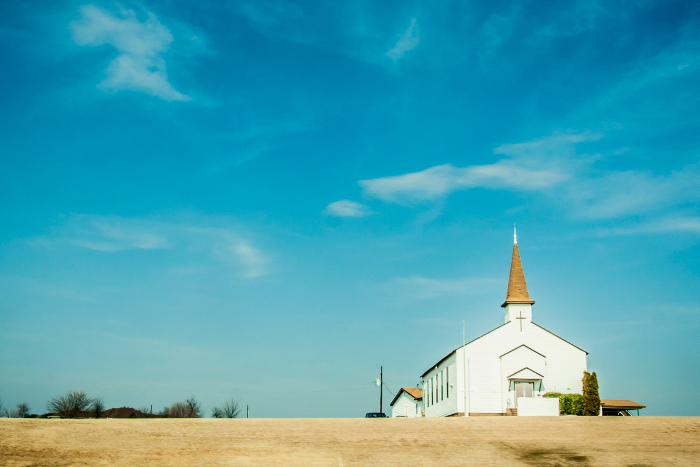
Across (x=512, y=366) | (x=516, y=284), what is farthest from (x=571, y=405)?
(x=516, y=284)

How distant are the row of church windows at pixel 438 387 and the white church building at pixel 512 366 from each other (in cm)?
130

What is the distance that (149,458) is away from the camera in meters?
17.0

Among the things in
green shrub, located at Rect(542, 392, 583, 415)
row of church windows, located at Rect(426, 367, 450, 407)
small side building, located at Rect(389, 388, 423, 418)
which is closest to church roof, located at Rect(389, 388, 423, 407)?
small side building, located at Rect(389, 388, 423, 418)

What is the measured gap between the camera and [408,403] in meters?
69.1

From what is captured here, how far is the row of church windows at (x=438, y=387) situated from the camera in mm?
50006

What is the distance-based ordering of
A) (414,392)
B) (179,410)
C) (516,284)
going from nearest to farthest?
(516,284) < (414,392) < (179,410)

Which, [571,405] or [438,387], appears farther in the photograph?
[438,387]

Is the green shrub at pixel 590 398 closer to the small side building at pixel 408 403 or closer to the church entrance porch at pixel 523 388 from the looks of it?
the church entrance porch at pixel 523 388

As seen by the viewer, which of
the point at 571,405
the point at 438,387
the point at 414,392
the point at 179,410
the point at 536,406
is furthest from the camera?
the point at 179,410

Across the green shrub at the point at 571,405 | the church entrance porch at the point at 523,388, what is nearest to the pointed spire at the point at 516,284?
the church entrance porch at the point at 523,388

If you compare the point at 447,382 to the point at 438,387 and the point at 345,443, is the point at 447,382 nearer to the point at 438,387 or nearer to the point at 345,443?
the point at 438,387

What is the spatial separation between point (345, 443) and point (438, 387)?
3597 cm

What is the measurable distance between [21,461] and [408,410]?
56560 mm

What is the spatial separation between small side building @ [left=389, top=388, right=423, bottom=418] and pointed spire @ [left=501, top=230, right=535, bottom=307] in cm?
1865
